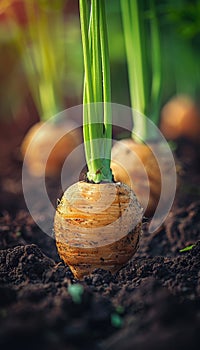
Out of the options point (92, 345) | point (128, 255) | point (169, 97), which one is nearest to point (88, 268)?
point (128, 255)

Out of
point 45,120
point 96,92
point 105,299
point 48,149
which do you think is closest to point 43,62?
point 45,120

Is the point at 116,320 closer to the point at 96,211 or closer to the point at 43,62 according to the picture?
the point at 96,211

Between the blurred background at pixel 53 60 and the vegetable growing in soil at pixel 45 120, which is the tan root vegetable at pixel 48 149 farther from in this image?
the blurred background at pixel 53 60

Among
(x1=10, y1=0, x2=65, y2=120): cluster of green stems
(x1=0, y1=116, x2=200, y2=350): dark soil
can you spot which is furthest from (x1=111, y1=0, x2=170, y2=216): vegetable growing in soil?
(x1=10, y1=0, x2=65, y2=120): cluster of green stems

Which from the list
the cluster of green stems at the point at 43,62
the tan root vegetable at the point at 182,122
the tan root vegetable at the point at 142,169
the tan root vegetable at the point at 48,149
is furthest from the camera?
the tan root vegetable at the point at 182,122

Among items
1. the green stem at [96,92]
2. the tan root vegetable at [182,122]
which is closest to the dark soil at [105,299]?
the green stem at [96,92]

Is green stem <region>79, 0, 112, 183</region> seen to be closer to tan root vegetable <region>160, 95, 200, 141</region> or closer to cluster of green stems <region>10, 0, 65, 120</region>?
cluster of green stems <region>10, 0, 65, 120</region>
